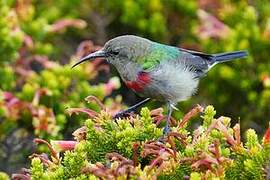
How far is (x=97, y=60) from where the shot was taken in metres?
5.84

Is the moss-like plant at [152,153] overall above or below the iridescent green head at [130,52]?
below

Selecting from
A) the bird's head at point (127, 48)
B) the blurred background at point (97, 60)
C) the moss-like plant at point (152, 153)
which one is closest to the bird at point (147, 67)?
the bird's head at point (127, 48)

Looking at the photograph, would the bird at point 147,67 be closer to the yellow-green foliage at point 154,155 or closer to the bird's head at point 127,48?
the bird's head at point 127,48

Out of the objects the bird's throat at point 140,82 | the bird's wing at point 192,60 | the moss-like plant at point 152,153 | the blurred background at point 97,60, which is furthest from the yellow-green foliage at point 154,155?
the blurred background at point 97,60

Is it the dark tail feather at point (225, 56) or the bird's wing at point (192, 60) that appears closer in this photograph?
the bird's wing at point (192, 60)

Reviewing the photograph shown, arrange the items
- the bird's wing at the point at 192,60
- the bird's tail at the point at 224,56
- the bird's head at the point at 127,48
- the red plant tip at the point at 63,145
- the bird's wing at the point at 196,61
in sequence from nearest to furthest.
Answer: the red plant tip at the point at 63,145, the bird's head at the point at 127,48, the bird's wing at the point at 192,60, the bird's wing at the point at 196,61, the bird's tail at the point at 224,56

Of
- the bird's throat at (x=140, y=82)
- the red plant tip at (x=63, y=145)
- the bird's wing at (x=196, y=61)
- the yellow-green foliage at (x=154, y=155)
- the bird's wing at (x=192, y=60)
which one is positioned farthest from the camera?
the bird's wing at (x=196, y=61)

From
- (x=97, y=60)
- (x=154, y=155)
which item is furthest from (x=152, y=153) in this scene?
(x=97, y=60)

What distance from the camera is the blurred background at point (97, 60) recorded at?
5.32 m

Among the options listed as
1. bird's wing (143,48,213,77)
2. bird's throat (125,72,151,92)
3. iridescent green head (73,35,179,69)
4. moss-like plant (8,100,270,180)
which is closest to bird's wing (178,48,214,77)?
bird's wing (143,48,213,77)

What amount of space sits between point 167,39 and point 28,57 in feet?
5.41

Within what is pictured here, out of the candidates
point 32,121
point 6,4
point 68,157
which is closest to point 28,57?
point 6,4

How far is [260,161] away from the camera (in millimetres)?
2816

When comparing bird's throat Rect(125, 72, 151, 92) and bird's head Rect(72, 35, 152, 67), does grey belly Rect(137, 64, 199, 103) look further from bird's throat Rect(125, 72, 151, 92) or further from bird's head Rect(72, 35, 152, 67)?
bird's head Rect(72, 35, 152, 67)
